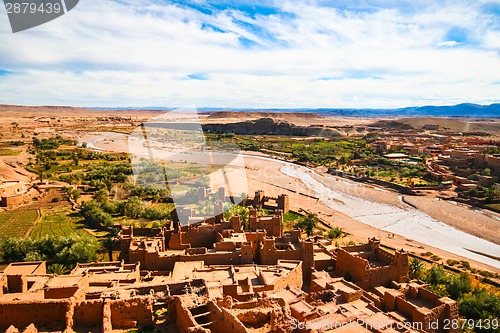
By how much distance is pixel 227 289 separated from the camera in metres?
15.8

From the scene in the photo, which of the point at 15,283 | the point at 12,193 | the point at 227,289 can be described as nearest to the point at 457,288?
the point at 227,289

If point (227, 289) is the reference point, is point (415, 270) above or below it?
below

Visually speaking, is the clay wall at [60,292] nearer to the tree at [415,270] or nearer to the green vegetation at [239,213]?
the green vegetation at [239,213]

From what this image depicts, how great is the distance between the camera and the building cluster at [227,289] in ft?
41.3

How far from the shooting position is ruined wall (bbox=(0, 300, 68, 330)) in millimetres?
12523

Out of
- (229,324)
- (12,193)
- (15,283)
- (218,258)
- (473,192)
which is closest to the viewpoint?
(229,324)

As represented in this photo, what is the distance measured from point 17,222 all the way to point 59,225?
176 inches

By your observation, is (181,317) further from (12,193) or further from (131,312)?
(12,193)

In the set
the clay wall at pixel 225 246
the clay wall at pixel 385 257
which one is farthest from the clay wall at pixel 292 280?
the clay wall at pixel 385 257

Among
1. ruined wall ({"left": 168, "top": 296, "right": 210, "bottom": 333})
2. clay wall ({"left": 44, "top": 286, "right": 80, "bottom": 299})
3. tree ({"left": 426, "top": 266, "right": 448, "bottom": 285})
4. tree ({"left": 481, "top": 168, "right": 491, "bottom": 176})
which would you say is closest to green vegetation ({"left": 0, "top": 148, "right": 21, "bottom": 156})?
clay wall ({"left": 44, "top": 286, "right": 80, "bottom": 299})

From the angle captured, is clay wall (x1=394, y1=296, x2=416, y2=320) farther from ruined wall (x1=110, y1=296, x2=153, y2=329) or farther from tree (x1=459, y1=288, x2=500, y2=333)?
ruined wall (x1=110, y1=296, x2=153, y2=329)

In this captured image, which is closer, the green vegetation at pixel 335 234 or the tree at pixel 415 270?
the tree at pixel 415 270

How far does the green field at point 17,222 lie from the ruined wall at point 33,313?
21.4 meters

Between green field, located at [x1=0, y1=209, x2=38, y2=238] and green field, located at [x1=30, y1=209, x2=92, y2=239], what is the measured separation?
0.80m
